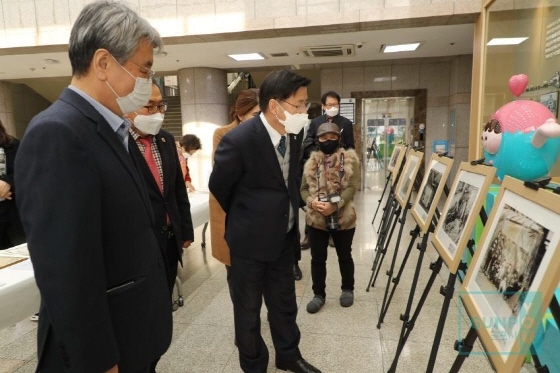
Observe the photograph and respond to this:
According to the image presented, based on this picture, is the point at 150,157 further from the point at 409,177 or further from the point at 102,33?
the point at 409,177

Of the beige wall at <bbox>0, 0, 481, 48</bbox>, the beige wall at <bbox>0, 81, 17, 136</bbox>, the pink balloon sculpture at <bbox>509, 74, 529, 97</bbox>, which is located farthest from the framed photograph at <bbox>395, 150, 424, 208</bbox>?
the beige wall at <bbox>0, 81, 17, 136</bbox>

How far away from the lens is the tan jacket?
272 centimetres

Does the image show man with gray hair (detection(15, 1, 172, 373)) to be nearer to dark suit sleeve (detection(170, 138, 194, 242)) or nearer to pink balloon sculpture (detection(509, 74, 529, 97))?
dark suit sleeve (detection(170, 138, 194, 242))

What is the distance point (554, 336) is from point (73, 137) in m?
2.25

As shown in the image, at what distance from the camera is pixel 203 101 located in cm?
856

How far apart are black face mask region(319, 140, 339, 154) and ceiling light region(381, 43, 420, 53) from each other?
4.80 m

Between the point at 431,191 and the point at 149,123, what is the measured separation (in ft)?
5.42

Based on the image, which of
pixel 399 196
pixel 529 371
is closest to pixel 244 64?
pixel 399 196

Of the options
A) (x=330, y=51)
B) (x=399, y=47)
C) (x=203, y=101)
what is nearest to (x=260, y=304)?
(x=330, y=51)

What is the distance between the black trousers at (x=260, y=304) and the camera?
1.92m

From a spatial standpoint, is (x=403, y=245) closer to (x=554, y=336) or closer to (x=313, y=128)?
(x=313, y=128)

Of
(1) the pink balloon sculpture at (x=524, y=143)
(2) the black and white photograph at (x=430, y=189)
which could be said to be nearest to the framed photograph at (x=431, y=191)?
(2) the black and white photograph at (x=430, y=189)

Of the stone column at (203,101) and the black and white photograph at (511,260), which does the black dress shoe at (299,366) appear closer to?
the black and white photograph at (511,260)

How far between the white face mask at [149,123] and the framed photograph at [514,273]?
1650mm
